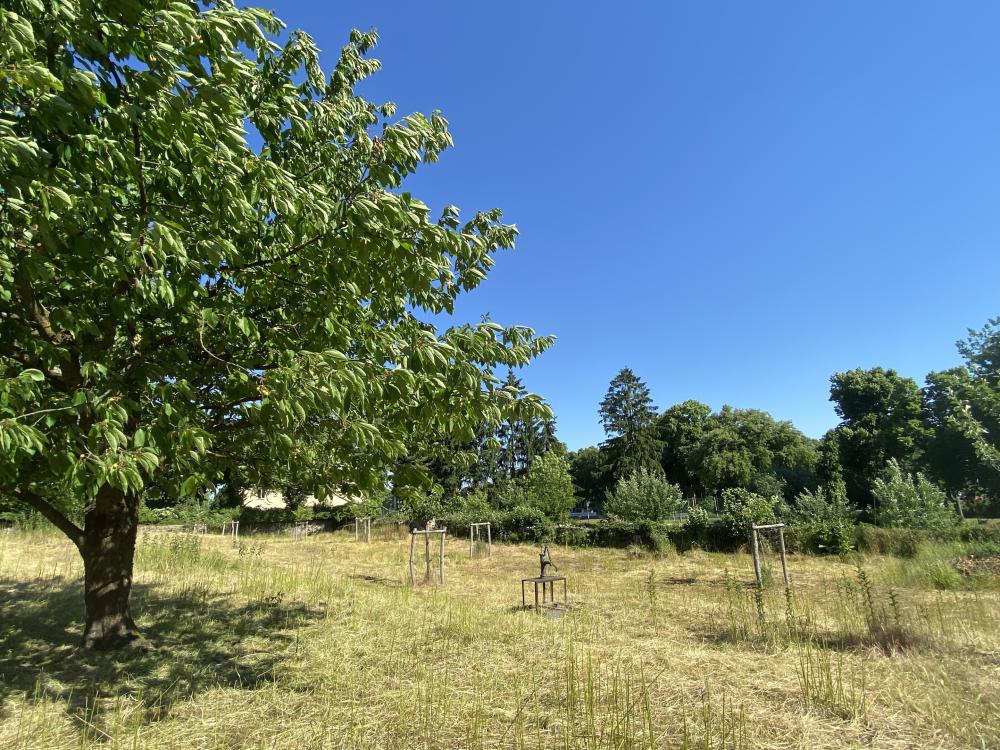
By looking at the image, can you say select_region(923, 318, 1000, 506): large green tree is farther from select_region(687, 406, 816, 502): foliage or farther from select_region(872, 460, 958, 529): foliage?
select_region(687, 406, 816, 502): foliage

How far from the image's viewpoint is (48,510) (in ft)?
18.2

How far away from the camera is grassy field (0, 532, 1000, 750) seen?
13.1 ft

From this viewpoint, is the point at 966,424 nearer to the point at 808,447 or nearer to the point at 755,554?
the point at 755,554

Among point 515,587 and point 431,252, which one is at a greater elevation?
point 431,252

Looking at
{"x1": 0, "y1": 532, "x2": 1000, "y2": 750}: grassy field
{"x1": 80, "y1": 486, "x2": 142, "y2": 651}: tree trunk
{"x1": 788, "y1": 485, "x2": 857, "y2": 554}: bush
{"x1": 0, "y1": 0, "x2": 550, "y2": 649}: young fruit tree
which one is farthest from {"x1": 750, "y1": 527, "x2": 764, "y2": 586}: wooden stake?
{"x1": 80, "y1": 486, "x2": 142, "y2": 651}: tree trunk

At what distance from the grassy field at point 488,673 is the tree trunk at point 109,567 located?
36 centimetres

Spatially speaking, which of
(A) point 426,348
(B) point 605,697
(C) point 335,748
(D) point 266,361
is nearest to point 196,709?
(C) point 335,748

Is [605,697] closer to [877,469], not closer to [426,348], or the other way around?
[426,348]

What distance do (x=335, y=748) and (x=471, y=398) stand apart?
108 inches

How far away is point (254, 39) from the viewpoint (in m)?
3.51

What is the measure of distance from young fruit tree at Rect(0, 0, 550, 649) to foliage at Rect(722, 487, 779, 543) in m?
20.2

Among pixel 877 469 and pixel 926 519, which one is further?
pixel 877 469

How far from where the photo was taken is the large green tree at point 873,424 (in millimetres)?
41281

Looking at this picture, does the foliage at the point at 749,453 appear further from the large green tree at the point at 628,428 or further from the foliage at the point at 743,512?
the foliage at the point at 743,512
